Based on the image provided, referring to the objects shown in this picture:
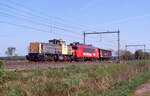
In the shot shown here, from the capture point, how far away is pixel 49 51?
27422 millimetres

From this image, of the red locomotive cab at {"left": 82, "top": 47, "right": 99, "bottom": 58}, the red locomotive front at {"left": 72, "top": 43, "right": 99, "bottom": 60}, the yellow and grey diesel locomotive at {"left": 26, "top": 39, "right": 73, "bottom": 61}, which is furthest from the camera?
the red locomotive cab at {"left": 82, "top": 47, "right": 99, "bottom": 58}

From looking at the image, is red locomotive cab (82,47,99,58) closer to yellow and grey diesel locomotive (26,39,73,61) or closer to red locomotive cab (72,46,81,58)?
red locomotive cab (72,46,81,58)

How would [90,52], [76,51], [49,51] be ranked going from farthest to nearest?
[90,52] → [76,51] → [49,51]

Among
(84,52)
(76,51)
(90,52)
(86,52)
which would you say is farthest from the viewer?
(90,52)

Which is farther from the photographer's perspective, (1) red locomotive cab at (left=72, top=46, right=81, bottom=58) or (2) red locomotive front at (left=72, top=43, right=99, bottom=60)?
(2) red locomotive front at (left=72, top=43, right=99, bottom=60)

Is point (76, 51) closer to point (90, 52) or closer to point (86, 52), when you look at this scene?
point (86, 52)

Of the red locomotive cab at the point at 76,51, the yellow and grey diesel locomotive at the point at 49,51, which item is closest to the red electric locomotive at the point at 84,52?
the red locomotive cab at the point at 76,51

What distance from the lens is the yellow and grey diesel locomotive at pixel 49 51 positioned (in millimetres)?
25891

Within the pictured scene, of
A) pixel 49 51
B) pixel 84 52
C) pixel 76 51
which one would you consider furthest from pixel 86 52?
Answer: pixel 49 51

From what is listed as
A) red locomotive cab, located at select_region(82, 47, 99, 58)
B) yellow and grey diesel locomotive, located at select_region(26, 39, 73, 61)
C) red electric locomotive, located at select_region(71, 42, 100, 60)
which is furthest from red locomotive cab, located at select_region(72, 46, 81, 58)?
yellow and grey diesel locomotive, located at select_region(26, 39, 73, 61)

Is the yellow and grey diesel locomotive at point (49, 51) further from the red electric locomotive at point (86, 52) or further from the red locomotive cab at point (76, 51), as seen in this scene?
the red electric locomotive at point (86, 52)

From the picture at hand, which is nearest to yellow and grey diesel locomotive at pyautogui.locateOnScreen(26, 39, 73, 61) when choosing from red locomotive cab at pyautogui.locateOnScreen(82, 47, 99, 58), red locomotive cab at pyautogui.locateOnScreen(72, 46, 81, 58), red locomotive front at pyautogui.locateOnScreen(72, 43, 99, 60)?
red locomotive cab at pyautogui.locateOnScreen(72, 46, 81, 58)

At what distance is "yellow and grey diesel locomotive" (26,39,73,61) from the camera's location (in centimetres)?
2589

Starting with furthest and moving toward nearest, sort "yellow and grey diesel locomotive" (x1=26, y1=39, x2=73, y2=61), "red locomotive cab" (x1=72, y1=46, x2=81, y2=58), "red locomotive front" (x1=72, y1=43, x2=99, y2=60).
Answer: "red locomotive front" (x1=72, y1=43, x2=99, y2=60)
"red locomotive cab" (x1=72, y1=46, x2=81, y2=58)
"yellow and grey diesel locomotive" (x1=26, y1=39, x2=73, y2=61)
